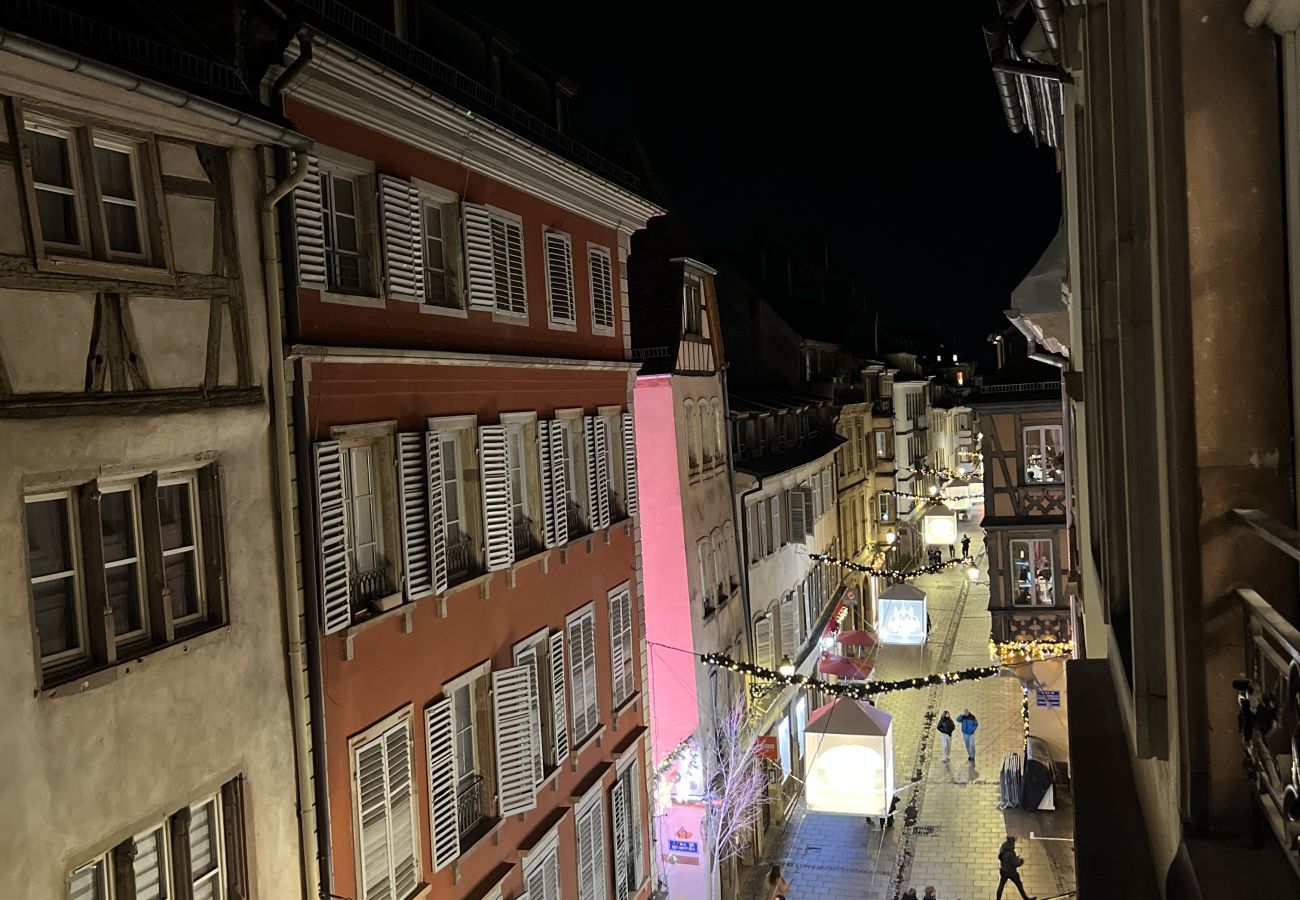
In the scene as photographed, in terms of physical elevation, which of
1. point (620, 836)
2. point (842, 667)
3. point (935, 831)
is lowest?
point (935, 831)

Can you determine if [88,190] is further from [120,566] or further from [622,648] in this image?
[622,648]

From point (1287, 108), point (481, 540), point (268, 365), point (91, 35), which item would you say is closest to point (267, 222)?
point (268, 365)

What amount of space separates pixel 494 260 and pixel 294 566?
5.95 m

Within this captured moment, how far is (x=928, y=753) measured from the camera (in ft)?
103

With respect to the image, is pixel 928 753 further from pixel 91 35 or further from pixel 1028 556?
pixel 91 35

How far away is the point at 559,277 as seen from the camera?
1616 centimetres

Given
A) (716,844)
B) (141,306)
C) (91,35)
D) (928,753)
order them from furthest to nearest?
1. (928,753)
2. (716,844)
3. (141,306)
4. (91,35)

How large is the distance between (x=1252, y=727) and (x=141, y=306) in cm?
769

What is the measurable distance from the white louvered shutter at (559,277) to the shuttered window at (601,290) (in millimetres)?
1093

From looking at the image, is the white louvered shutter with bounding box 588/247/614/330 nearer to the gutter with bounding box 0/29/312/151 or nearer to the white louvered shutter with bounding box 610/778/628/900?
the white louvered shutter with bounding box 610/778/628/900

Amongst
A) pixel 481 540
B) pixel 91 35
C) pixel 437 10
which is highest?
pixel 437 10

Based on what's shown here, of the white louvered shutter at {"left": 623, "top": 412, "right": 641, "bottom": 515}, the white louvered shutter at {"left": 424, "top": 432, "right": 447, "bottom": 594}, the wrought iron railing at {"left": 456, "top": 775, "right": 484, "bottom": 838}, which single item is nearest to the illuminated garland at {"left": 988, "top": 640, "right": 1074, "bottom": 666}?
the white louvered shutter at {"left": 623, "top": 412, "right": 641, "bottom": 515}

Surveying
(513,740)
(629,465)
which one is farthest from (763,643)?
(513,740)

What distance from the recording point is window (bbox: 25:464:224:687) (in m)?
7.06
